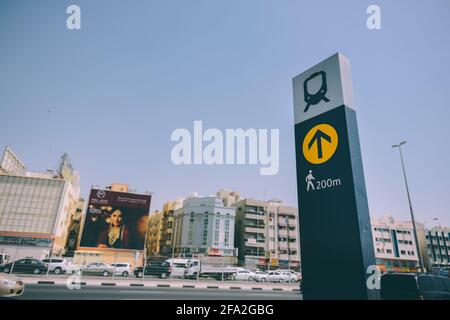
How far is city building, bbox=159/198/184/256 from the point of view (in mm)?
65150

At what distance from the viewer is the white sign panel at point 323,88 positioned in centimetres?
612

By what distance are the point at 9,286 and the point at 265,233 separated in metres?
55.0

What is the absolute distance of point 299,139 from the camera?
6762 millimetres

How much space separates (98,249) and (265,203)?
35029 millimetres

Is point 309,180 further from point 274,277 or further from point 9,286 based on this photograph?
point 274,277

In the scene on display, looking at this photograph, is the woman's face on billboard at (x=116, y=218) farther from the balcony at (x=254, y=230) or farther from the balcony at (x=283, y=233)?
the balcony at (x=283, y=233)

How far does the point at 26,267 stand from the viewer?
20.2 m

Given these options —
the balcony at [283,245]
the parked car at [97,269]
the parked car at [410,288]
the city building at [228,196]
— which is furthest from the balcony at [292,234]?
the parked car at [410,288]

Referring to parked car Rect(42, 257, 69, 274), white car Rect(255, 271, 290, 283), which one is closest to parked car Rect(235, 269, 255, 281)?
white car Rect(255, 271, 290, 283)

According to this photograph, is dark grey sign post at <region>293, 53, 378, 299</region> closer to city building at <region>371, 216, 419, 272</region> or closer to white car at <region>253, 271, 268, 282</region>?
white car at <region>253, 271, 268, 282</region>

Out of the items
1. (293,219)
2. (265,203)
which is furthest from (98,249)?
(293,219)
